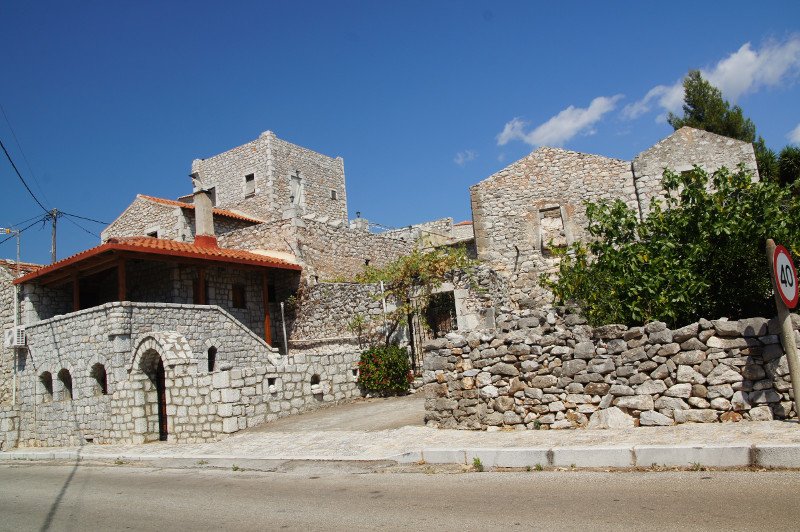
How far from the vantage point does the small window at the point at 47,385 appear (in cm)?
1808

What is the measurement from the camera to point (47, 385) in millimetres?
18297

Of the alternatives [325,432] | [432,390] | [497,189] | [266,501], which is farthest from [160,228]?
[266,501]

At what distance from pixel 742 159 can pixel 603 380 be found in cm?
1315

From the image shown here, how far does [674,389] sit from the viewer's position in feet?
27.5

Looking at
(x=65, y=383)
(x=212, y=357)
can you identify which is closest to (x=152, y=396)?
(x=212, y=357)

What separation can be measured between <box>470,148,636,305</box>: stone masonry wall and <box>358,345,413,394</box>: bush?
4919 millimetres

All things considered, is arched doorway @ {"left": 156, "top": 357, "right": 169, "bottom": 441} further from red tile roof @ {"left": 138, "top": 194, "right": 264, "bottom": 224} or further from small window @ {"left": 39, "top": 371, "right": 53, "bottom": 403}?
red tile roof @ {"left": 138, "top": 194, "right": 264, "bottom": 224}

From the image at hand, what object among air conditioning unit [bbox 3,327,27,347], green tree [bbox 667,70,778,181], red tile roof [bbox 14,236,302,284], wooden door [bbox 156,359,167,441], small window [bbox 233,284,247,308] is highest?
green tree [bbox 667,70,778,181]

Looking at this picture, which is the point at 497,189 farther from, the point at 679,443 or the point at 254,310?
the point at 679,443

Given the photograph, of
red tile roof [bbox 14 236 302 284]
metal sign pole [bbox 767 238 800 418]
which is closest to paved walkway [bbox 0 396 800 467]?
metal sign pole [bbox 767 238 800 418]

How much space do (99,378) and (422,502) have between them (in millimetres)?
13440

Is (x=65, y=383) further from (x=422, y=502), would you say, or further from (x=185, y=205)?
(x=422, y=502)

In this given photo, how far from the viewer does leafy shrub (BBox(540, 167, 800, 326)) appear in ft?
29.8

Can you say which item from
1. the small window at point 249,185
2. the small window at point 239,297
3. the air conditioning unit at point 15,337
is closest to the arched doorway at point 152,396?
the small window at point 239,297
